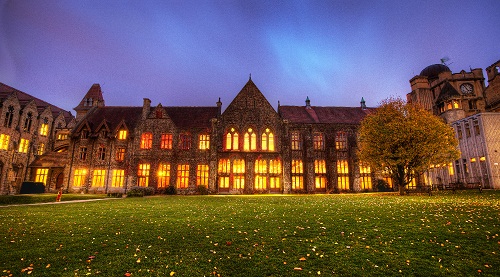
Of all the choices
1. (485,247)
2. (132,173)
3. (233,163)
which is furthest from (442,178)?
(132,173)

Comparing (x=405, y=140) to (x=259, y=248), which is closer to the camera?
(x=259, y=248)

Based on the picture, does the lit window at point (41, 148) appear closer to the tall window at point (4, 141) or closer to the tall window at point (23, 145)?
the tall window at point (23, 145)

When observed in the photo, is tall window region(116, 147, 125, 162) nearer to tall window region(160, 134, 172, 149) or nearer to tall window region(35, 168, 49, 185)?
tall window region(160, 134, 172, 149)

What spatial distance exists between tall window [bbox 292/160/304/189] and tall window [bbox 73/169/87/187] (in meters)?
32.3

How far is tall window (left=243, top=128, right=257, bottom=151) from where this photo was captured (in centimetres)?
3766


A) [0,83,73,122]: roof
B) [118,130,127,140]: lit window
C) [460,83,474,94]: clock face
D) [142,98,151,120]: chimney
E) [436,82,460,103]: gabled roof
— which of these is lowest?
[118,130,127,140]: lit window

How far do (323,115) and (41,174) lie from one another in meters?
50.4

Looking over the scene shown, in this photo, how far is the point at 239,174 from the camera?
121 ft

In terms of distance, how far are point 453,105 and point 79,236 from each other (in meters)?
64.7

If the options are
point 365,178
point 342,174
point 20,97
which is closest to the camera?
point 342,174

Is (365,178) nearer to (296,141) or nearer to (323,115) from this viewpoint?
(296,141)

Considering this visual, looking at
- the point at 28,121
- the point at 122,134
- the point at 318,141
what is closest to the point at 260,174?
the point at 318,141

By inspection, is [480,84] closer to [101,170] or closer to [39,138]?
[101,170]

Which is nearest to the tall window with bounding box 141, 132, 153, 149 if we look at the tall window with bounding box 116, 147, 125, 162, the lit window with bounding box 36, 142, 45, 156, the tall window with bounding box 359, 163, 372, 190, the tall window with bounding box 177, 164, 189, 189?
the tall window with bounding box 116, 147, 125, 162
